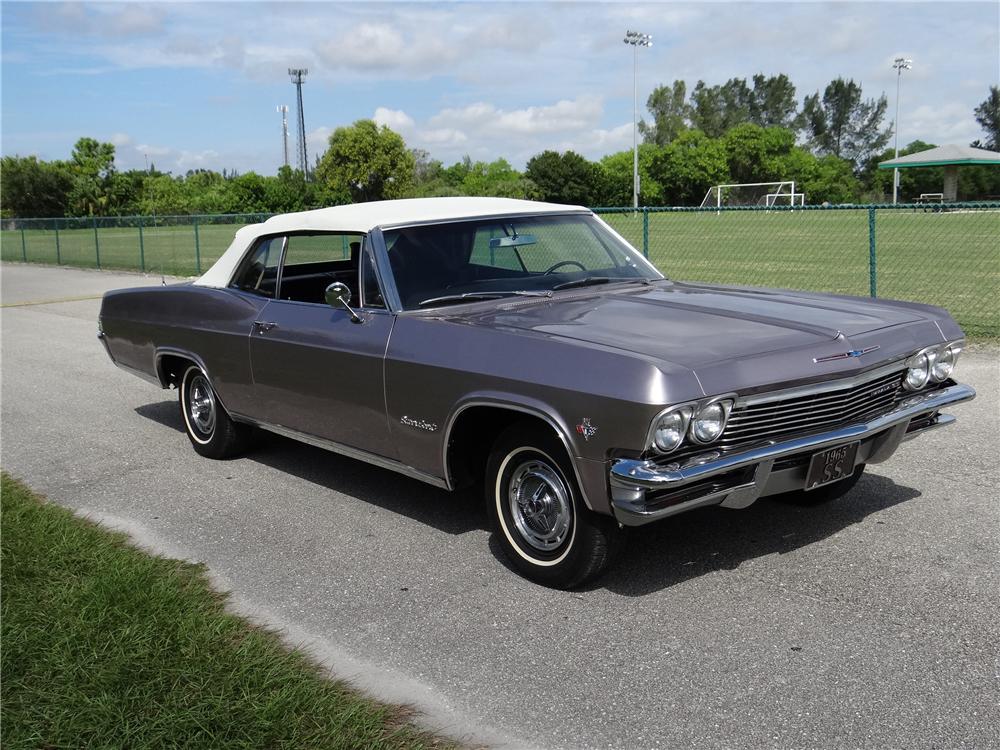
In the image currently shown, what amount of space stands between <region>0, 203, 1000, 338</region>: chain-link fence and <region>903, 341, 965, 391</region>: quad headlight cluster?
5834 millimetres

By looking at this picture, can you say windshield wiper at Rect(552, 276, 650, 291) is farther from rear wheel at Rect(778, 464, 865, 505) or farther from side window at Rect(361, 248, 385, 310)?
rear wheel at Rect(778, 464, 865, 505)

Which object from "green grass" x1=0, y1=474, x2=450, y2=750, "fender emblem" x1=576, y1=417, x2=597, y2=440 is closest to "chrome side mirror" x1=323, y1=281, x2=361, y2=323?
"green grass" x1=0, y1=474, x2=450, y2=750

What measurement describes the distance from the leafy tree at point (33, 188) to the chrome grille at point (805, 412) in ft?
225

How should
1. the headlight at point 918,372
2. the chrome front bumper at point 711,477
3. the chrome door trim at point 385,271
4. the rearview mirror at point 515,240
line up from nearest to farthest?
1. the chrome front bumper at point 711,477
2. the headlight at point 918,372
3. the chrome door trim at point 385,271
4. the rearview mirror at point 515,240

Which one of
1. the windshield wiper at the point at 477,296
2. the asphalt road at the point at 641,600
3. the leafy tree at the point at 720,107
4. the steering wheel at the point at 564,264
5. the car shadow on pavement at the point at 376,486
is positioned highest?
the leafy tree at the point at 720,107

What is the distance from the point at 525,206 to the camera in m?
5.83

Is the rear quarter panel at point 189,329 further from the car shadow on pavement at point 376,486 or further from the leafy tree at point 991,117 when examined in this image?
the leafy tree at point 991,117

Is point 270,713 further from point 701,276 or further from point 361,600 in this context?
point 701,276

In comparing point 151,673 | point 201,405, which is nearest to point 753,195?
point 201,405

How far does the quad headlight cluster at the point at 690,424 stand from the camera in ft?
12.0

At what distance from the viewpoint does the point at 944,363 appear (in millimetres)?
4715

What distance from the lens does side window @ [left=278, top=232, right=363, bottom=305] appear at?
5742 millimetres

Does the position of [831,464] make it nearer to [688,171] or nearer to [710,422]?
[710,422]

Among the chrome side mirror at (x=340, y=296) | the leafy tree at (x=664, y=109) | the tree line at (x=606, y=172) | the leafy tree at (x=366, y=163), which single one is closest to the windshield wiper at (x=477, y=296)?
the chrome side mirror at (x=340, y=296)
